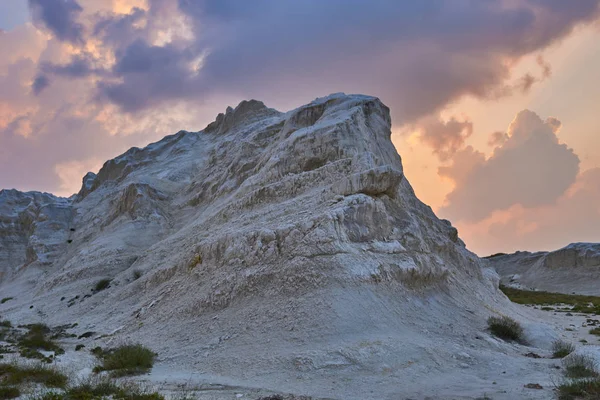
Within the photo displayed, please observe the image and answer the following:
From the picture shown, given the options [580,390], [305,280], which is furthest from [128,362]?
[580,390]

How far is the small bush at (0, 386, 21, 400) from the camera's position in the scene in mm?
9857

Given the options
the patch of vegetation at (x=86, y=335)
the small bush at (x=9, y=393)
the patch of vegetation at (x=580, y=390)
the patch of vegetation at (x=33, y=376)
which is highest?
the patch of vegetation at (x=86, y=335)

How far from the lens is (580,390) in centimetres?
957

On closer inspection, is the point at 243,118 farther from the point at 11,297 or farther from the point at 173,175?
the point at 11,297

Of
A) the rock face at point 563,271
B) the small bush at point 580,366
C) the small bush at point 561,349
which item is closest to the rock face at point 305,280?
the small bush at point 561,349

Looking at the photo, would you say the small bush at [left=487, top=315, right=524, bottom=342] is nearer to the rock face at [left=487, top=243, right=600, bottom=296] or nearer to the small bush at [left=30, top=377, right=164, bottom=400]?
the small bush at [left=30, top=377, right=164, bottom=400]

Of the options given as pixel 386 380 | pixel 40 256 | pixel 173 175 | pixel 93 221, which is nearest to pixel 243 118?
pixel 173 175

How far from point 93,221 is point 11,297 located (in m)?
10.9

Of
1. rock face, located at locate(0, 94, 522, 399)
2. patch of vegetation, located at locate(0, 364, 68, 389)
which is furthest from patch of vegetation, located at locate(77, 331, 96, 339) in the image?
patch of vegetation, located at locate(0, 364, 68, 389)

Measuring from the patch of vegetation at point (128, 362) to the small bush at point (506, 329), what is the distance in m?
12.7

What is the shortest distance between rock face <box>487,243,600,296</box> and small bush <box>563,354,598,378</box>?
53.2 m

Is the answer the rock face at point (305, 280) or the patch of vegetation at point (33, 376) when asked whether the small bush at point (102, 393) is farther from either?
the rock face at point (305, 280)

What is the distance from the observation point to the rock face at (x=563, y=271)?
200 feet

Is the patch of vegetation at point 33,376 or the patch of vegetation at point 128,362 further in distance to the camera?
the patch of vegetation at point 128,362
